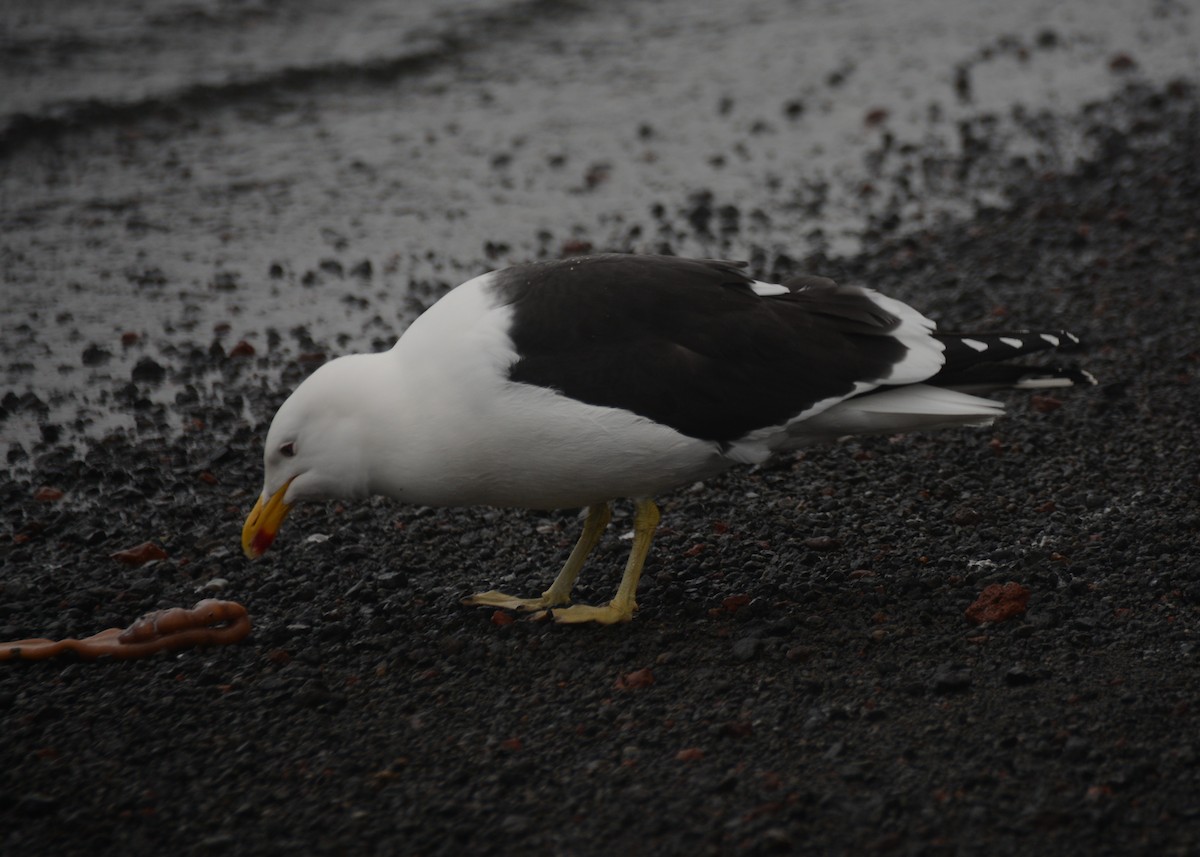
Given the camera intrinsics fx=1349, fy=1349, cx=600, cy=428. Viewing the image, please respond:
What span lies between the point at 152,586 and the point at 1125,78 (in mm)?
9984

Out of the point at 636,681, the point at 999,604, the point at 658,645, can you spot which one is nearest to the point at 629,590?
the point at 658,645

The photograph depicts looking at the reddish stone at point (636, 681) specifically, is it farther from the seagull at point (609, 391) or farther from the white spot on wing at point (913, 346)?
the white spot on wing at point (913, 346)

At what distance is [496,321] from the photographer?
16.1 ft

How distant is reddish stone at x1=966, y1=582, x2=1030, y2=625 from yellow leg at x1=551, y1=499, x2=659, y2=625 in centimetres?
124

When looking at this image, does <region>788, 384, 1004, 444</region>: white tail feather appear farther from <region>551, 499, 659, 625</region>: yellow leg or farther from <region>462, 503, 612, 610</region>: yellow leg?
<region>462, 503, 612, 610</region>: yellow leg

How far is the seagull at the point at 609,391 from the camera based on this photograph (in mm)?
4840

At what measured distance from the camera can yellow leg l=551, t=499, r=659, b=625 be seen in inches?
204

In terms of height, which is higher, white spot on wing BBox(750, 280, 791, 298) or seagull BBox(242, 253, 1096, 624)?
white spot on wing BBox(750, 280, 791, 298)

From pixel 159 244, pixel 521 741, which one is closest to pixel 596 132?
pixel 159 244

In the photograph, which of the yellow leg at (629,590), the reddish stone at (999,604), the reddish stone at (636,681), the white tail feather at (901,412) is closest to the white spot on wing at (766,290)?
the white tail feather at (901,412)

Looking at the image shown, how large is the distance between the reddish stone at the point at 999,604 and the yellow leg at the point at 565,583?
1.52 metres

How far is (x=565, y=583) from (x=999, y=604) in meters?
1.68

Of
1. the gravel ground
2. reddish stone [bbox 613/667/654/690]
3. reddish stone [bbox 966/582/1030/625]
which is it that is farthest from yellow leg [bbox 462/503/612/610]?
reddish stone [bbox 966/582/1030/625]

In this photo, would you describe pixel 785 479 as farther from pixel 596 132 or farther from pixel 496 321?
pixel 596 132
